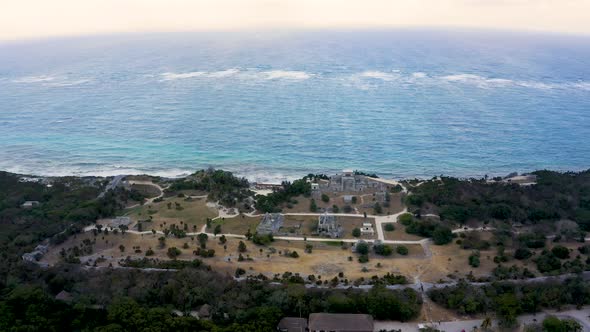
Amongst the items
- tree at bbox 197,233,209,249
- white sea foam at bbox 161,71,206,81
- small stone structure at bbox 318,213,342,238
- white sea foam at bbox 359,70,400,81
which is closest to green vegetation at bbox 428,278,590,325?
small stone structure at bbox 318,213,342,238

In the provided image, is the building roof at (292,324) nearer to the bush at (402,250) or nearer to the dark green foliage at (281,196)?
the bush at (402,250)

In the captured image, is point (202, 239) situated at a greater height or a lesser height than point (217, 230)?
lesser

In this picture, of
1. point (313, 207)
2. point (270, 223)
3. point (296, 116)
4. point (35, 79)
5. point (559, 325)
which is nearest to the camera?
point (559, 325)

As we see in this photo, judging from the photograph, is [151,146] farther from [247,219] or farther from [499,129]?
[499,129]

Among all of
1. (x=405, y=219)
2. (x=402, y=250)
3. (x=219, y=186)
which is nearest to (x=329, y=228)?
(x=402, y=250)

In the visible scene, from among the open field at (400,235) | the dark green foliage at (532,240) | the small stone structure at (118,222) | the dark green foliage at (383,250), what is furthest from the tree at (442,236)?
the small stone structure at (118,222)

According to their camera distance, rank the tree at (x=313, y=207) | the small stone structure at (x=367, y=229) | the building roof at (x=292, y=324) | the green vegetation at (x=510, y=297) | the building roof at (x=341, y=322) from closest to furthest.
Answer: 1. the building roof at (x=341, y=322)
2. the building roof at (x=292, y=324)
3. the green vegetation at (x=510, y=297)
4. the small stone structure at (x=367, y=229)
5. the tree at (x=313, y=207)

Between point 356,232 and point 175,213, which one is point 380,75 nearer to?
point 356,232
